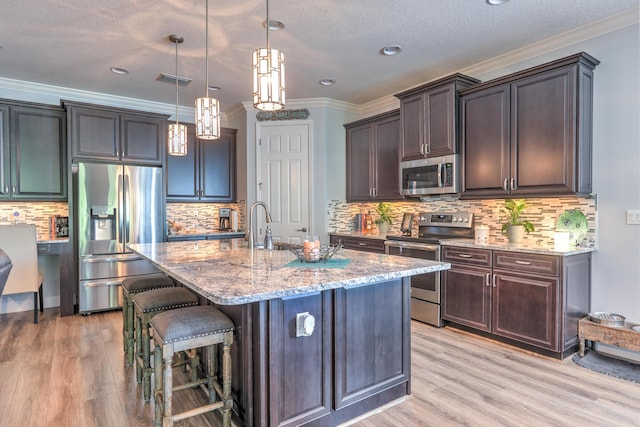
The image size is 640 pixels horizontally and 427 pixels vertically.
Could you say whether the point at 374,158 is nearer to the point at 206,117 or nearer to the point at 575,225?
the point at 575,225

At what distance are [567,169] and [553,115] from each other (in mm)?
462

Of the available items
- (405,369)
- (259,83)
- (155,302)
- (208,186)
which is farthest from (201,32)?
(405,369)

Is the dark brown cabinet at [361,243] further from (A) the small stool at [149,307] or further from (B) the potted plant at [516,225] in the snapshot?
(A) the small stool at [149,307]

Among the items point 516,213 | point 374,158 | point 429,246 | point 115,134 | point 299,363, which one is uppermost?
point 115,134

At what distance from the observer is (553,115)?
10.1ft

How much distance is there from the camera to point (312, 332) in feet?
6.24

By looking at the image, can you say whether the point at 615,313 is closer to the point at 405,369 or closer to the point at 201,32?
the point at 405,369

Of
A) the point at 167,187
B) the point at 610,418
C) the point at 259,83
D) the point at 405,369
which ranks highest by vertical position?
the point at 259,83

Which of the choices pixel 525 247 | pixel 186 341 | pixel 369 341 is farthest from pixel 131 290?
pixel 525 247

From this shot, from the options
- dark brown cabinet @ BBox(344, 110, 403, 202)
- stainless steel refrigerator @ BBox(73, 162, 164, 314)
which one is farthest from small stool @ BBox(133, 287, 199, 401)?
dark brown cabinet @ BBox(344, 110, 403, 202)

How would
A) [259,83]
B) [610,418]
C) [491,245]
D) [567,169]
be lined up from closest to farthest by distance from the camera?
[259,83], [610,418], [567,169], [491,245]

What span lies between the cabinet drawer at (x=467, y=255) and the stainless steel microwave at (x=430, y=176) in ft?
1.95

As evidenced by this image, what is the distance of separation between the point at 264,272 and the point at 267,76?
98 cm

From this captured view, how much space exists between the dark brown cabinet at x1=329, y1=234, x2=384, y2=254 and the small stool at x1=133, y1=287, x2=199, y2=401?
7.32ft
